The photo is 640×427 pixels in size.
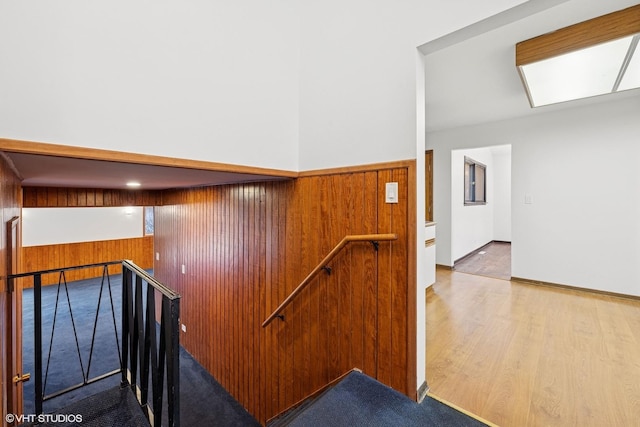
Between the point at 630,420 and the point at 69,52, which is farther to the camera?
the point at 630,420

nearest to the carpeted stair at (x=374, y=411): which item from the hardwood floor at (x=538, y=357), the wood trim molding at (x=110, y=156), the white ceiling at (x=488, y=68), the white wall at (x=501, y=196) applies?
the hardwood floor at (x=538, y=357)

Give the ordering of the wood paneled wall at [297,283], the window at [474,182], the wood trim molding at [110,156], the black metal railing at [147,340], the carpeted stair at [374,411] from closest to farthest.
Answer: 1. the wood trim molding at [110,156]
2. the black metal railing at [147,340]
3. the carpeted stair at [374,411]
4. the wood paneled wall at [297,283]
5. the window at [474,182]

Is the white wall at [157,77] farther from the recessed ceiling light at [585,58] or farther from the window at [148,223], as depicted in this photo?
the window at [148,223]

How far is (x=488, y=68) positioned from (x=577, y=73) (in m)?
0.72

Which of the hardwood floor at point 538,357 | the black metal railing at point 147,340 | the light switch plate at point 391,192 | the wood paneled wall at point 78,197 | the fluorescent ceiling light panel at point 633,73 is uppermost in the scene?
the fluorescent ceiling light panel at point 633,73

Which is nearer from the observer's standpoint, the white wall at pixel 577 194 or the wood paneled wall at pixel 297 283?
the wood paneled wall at pixel 297 283

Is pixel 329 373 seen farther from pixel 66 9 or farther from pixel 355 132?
pixel 66 9

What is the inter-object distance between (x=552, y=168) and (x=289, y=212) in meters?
3.94

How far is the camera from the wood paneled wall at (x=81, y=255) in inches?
270

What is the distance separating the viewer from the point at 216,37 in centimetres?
190

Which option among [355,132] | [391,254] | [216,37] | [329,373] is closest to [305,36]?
[216,37]

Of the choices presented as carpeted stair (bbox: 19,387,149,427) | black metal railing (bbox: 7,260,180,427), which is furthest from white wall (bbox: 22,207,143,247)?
carpeted stair (bbox: 19,387,149,427)

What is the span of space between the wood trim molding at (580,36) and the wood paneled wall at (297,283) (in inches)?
63.7

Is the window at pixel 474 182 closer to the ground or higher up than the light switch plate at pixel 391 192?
higher up
